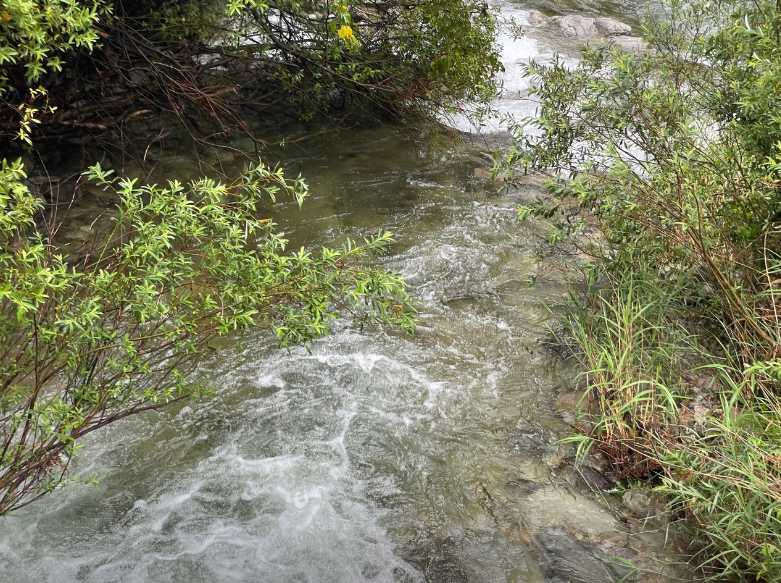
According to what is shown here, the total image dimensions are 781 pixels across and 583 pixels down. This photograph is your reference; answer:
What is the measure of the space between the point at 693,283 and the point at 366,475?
8.53 ft

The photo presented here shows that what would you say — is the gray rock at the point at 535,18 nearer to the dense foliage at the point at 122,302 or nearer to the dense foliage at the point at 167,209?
the dense foliage at the point at 167,209

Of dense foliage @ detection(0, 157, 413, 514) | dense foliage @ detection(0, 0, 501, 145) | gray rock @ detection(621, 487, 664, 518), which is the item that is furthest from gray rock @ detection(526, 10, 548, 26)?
gray rock @ detection(621, 487, 664, 518)

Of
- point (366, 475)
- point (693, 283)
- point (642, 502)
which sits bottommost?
point (366, 475)

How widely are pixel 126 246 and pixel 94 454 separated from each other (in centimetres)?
173

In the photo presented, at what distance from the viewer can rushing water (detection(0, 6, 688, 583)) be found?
Answer: 427 cm

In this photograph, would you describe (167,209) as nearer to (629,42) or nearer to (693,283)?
(693,283)

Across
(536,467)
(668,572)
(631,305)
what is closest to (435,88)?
(631,305)

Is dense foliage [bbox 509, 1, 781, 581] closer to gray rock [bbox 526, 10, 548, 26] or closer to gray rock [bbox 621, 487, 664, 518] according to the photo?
gray rock [bbox 621, 487, 664, 518]

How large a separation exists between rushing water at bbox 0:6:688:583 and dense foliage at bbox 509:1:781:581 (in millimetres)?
426

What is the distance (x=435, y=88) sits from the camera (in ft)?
29.7

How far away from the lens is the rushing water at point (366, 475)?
4.27 metres

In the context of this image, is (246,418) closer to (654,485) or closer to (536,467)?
(536,467)

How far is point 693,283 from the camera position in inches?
214

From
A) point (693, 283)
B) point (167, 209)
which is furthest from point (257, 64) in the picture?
point (693, 283)
